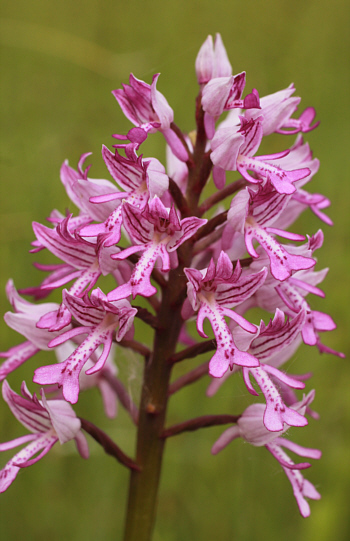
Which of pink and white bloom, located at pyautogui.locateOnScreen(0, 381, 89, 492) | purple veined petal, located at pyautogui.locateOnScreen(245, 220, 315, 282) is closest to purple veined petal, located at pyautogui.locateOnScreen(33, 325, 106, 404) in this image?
pink and white bloom, located at pyautogui.locateOnScreen(0, 381, 89, 492)

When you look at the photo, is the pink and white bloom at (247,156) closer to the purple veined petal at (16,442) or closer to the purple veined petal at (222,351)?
the purple veined petal at (222,351)

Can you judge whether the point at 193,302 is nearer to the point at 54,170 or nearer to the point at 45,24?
the point at 54,170

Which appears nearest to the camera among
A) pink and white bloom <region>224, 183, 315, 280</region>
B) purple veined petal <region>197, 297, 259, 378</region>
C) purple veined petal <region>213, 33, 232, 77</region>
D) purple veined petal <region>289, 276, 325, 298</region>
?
purple veined petal <region>197, 297, 259, 378</region>

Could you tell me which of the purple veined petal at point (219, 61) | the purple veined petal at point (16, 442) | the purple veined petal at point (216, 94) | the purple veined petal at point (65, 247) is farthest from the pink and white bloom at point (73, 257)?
the purple veined petal at point (219, 61)

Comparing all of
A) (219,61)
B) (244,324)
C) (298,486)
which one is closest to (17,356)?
(244,324)

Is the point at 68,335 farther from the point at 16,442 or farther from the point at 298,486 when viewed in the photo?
the point at 298,486

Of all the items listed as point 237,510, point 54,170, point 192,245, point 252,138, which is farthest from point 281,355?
point 54,170

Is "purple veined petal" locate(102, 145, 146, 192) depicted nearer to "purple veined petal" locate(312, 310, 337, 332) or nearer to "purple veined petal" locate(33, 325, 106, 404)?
"purple veined petal" locate(33, 325, 106, 404)
